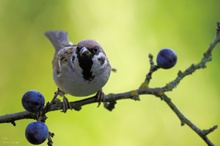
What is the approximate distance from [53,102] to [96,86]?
0.47 m

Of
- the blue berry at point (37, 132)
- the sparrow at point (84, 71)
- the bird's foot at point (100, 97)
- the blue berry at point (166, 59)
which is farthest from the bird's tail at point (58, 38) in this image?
the blue berry at point (37, 132)

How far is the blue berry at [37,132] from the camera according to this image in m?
2.49

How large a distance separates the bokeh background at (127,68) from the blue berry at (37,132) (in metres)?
2.20

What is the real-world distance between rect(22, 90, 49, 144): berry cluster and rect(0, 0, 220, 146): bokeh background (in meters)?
2.16

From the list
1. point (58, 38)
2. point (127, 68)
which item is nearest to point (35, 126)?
point (58, 38)

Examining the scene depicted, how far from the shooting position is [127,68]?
5496 mm

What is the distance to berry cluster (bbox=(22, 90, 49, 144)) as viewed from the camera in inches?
98.2

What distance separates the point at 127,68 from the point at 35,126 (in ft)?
10.0

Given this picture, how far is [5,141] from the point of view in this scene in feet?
15.6

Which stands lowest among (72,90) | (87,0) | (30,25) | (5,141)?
(5,141)

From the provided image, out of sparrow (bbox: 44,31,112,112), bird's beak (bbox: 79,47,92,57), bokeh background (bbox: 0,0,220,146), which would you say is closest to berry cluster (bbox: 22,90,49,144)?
sparrow (bbox: 44,31,112,112)

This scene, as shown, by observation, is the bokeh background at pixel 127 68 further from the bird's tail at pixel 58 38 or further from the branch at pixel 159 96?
the branch at pixel 159 96

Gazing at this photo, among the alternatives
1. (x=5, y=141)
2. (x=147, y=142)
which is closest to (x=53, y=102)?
(x=5, y=141)

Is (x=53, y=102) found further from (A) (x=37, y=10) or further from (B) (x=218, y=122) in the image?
(A) (x=37, y=10)
